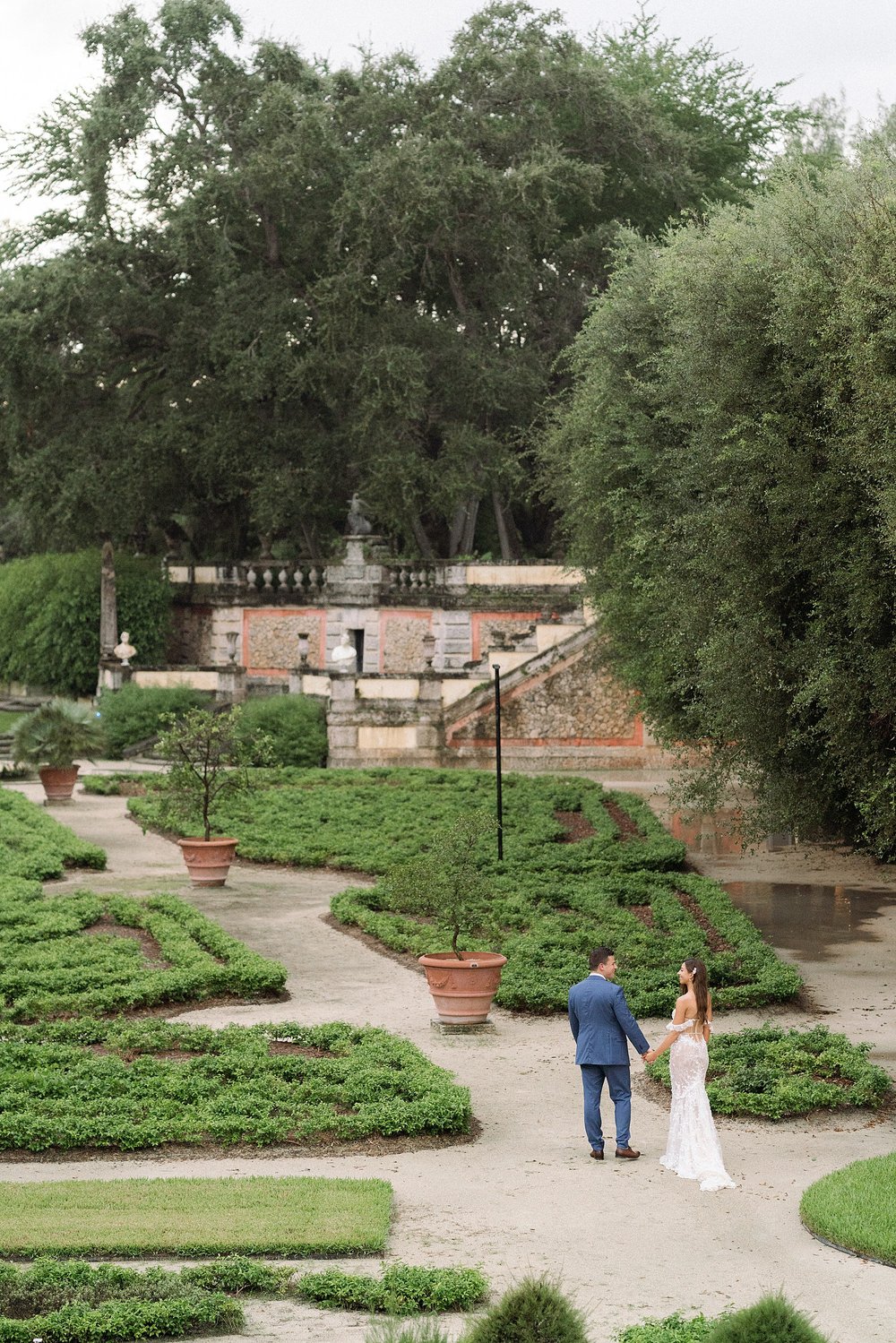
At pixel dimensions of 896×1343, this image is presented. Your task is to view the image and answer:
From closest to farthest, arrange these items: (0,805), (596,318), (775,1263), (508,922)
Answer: (775,1263) → (508,922) → (596,318) → (0,805)

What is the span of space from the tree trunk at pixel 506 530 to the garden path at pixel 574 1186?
28.1 metres

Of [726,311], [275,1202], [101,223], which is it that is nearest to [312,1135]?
[275,1202]

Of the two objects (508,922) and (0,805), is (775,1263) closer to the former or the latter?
(508,922)

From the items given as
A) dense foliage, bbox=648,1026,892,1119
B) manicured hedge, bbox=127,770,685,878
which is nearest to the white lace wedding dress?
dense foliage, bbox=648,1026,892,1119

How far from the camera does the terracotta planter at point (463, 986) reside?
45.6ft

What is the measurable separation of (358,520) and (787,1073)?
30414 millimetres

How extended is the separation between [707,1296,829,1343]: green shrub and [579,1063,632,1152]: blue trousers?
5.01 metres

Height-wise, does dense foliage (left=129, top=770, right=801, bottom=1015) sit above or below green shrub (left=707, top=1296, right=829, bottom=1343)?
below

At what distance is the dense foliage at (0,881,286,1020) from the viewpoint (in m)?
14.3

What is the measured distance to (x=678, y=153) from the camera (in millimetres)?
41594

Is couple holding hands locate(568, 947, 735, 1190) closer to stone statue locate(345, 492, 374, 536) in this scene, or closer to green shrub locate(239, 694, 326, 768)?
green shrub locate(239, 694, 326, 768)

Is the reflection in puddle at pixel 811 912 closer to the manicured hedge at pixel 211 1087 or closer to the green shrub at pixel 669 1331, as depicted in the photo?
the manicured hedge at pixel 211 1087

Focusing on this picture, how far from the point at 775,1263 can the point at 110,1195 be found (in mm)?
3707

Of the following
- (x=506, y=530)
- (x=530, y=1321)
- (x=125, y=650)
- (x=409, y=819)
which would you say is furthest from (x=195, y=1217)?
(x=506, y=530)
